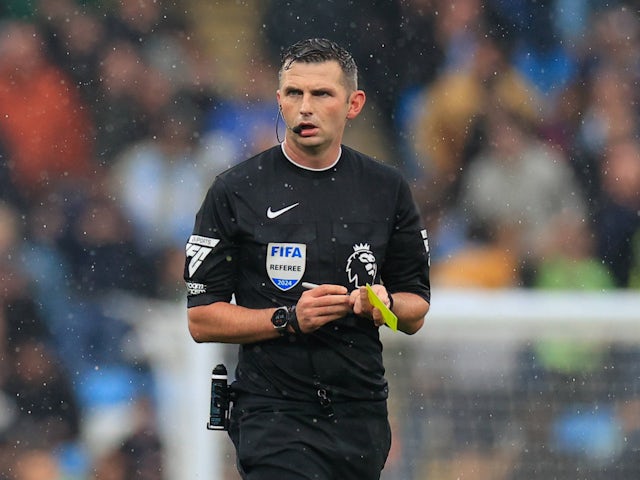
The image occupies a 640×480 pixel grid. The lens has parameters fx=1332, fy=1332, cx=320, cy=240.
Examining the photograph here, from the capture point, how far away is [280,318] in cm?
394

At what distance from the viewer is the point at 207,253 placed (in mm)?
4031

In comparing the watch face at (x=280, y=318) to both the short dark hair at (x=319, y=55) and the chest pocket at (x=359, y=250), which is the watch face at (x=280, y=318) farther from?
the short dark hair at (x=319, y=55)

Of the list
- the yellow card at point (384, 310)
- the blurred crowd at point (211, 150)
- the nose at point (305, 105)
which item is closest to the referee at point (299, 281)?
the nose at point (305, 105)

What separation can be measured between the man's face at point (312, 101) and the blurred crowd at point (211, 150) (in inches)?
150

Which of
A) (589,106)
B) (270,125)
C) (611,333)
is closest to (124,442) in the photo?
(270,125)

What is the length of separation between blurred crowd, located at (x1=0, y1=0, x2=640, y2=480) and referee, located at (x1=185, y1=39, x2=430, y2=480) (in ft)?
11.9

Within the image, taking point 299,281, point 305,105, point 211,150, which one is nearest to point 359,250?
point 299,281

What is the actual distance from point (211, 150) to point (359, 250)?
4.41 metres

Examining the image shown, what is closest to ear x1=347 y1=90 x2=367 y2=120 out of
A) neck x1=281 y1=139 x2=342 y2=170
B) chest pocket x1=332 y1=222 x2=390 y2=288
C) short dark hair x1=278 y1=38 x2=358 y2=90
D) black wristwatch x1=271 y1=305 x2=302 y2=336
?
short dark hair x1=278 y1=38 x2=358 y2=90

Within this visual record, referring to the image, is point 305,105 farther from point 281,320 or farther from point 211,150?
point 211,150

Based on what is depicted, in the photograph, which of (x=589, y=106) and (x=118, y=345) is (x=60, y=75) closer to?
(x=118, y=345)

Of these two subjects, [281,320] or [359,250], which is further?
[359,250]

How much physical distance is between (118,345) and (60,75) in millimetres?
1824

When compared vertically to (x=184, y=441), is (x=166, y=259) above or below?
above
